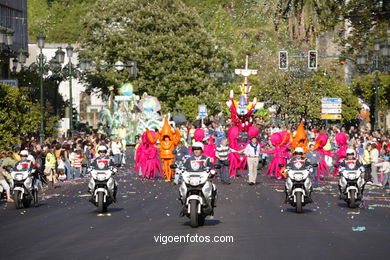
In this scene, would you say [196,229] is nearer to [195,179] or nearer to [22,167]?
[195,179]

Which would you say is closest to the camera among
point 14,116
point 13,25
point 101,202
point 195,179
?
point 195,179

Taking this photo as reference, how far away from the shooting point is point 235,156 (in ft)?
105

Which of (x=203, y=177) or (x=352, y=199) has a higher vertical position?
(x=203, y=177)

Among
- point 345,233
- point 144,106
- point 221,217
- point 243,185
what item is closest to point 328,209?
point 221,217

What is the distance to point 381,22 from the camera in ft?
143

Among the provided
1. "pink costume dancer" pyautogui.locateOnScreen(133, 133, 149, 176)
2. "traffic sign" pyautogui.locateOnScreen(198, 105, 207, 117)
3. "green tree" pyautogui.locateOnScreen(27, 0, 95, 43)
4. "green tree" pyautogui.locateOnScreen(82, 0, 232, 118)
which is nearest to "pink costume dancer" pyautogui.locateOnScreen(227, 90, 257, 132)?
"pink costume dancer" pyautogui.locateOnScreen(133, 133, 149, 176)

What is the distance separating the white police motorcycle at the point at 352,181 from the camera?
2033 centimetres

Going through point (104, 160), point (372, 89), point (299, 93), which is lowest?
point (104, 160)

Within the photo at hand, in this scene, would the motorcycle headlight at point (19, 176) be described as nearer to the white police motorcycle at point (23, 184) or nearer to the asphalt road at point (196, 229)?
the white police motorcycle at point (23, 184)

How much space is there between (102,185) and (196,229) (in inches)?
142

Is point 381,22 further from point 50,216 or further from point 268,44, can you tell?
point 268,44

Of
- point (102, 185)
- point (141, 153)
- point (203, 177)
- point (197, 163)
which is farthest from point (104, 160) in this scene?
point (141, 153)

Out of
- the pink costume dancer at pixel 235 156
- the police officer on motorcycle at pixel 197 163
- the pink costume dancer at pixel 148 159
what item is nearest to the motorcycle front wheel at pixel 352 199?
the police officer on motorcycle at pixel 197 163

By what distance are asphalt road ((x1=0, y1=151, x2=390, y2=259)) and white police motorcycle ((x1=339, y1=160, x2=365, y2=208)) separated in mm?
374
